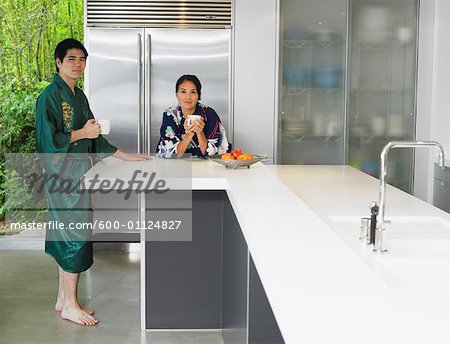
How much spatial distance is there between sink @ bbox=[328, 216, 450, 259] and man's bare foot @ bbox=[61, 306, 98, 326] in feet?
6.38

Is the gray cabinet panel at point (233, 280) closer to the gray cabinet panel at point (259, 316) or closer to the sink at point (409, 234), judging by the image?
the gray cabinet panel at point (259, 316)

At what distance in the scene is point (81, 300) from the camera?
484 cm

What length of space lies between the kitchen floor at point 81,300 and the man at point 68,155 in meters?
0.16

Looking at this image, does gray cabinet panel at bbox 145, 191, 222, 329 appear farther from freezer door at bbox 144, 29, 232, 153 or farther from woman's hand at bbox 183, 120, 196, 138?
freezer door at bbox 144, 29, 232, 153

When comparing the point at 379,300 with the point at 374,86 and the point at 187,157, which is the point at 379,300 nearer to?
the point at 187,157

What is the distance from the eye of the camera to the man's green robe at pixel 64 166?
411 centimetres

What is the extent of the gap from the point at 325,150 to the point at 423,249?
359cm

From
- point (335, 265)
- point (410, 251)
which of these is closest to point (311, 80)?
point (410, 251)

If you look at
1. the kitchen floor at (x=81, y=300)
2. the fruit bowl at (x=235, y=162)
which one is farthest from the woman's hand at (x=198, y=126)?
the kitchen floor at (x=81, y=300)

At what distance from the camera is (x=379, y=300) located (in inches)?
65.1

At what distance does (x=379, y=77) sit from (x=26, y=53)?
11.0ft

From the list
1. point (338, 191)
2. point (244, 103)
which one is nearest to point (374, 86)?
point (244, 103)

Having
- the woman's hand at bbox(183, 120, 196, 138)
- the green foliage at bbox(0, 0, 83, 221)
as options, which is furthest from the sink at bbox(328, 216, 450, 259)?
the green foliage at bbox(0, 0, 83, 221)

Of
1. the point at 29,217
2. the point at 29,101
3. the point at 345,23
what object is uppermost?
the point at 345,23
